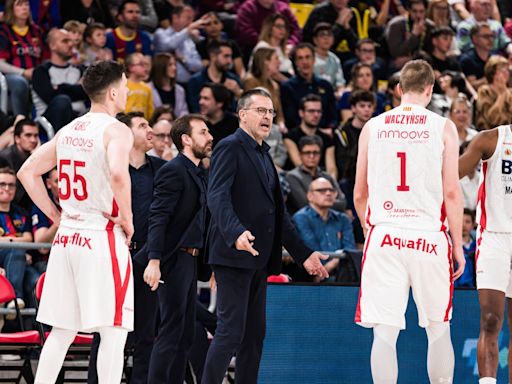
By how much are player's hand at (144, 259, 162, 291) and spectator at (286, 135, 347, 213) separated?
16.1 feet

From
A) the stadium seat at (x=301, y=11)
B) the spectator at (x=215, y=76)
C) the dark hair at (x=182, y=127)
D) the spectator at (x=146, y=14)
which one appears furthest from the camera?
the stadium seat at (x=301, y=11)

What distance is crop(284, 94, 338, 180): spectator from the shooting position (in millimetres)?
13953

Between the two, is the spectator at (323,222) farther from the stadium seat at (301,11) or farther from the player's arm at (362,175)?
the stadium seat at (301,11)

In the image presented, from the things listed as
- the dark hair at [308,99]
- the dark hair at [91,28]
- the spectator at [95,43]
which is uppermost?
the dark hair at [91,28]

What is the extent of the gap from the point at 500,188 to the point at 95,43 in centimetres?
708

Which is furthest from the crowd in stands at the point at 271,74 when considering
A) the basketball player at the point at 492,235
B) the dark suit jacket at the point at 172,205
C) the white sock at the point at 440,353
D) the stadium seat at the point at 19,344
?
the white sock at the point at 440,353

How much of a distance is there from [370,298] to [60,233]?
2.05m

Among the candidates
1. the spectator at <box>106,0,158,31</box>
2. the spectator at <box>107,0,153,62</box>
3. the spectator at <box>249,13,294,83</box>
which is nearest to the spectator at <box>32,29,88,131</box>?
the spectator at <box>107,0,153,62</box>

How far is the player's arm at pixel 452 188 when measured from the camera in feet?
24.5

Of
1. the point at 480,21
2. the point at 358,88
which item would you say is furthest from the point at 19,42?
the point at 480,21

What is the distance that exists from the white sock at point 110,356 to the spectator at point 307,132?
6932mm

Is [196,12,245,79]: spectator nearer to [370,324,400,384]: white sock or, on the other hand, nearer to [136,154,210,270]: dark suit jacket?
[136,154,210,270]: dark suit jacket

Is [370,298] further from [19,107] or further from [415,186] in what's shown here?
[19,107]

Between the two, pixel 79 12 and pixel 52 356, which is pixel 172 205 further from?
pixel 79 12
